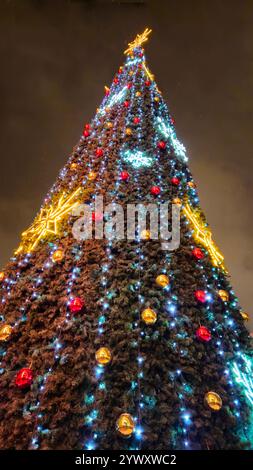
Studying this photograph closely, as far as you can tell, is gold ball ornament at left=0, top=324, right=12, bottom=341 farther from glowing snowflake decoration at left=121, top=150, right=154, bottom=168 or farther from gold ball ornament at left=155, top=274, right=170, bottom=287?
glowing snowflake decoration at left=121, top=150, right=154, bottom=168

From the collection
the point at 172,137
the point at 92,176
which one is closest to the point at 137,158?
the point at 92,176

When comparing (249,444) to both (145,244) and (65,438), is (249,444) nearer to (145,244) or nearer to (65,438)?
(65,438)

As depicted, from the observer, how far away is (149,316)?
3.18 meters

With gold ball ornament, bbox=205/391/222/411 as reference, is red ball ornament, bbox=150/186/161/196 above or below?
above

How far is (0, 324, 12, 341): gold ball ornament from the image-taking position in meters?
3.35

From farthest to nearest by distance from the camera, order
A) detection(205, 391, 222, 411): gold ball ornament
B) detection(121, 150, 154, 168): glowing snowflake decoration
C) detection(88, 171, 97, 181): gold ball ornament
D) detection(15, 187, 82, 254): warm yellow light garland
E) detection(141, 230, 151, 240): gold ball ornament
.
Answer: detection(121, 150, 154, 168): glowing snowflake decoration, detection(88, 171, 97, 181): gold ball ornament, detection(15, 187, 82, 254): warm yellow light garland, detection(141, 230, 151, 240): gold ball ornament, detection(205, 391, 222, 411): gold ball ornament

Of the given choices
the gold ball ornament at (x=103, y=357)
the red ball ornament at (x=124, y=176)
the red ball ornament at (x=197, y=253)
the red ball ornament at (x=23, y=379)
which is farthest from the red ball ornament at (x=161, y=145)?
the red ball ornament at (x=23, y=379)

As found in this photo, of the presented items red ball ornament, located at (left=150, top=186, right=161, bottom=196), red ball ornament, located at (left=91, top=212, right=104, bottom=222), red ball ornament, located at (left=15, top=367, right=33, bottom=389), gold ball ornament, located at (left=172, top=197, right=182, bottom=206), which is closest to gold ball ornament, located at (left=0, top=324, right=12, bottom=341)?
red ball ornament, located at (left=15, top=367, right=33, bottom=389)

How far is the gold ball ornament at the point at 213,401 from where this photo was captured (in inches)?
110

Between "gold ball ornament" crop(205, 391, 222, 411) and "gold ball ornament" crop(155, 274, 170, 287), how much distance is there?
128 cm

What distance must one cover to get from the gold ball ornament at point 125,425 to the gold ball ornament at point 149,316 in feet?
3.13

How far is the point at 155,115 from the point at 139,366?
222 inches

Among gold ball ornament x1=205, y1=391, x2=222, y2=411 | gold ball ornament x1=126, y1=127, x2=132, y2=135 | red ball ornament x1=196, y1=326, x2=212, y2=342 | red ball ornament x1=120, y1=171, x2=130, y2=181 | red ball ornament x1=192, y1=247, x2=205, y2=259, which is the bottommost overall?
gold ball ornament x1=205, y1=391, x2=222, y2=411

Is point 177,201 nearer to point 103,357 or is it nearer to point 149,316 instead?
point 149,316
